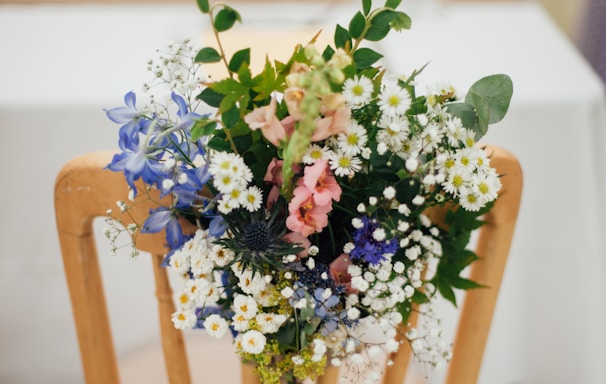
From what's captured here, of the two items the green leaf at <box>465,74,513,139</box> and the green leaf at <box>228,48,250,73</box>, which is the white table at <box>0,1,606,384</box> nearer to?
the green leaf at <box>465,74,513,139</box>

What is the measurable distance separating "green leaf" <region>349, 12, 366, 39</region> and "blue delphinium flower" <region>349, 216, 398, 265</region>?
17 cm

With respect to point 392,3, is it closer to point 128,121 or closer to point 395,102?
point 395,102

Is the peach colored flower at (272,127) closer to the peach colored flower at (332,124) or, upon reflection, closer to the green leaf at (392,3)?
the peach colored flower at (332,124)

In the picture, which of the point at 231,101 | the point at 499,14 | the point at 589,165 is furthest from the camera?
the point at 499,14

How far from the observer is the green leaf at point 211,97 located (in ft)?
1.95

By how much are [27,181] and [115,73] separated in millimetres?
344

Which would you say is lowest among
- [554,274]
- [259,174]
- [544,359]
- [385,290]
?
[544,359]

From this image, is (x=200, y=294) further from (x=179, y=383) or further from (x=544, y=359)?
(x=544, y=359)

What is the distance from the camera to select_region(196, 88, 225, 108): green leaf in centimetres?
60

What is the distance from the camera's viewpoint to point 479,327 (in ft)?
2.75

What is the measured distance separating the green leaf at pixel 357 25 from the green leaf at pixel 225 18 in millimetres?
115

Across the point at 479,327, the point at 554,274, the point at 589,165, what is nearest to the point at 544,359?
the point at 554,274

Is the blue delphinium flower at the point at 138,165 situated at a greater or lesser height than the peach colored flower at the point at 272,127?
lesser

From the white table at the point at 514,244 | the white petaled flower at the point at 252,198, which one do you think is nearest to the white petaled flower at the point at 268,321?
the white petaled flower at the point at 252,198
